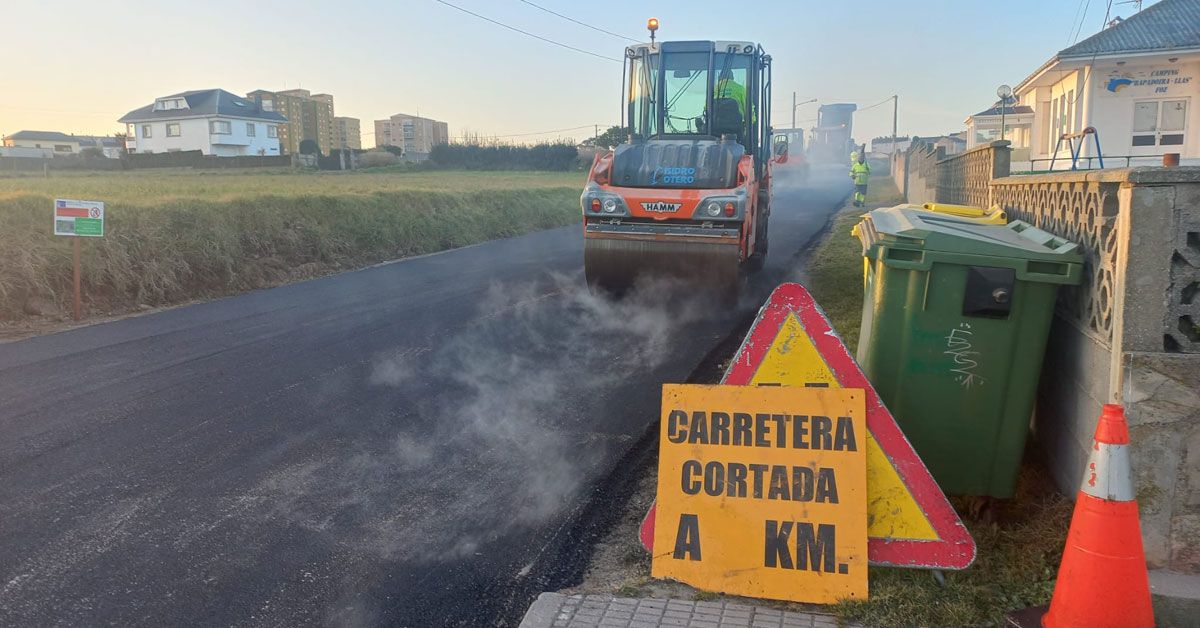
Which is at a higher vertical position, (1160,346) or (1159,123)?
(1159,123)

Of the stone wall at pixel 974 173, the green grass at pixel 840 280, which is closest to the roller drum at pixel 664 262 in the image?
the green grass at pixel 840 280

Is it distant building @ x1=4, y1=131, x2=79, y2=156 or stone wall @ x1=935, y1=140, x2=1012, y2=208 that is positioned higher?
distant building @ x1=4, y1=131, x2=79, y2=156

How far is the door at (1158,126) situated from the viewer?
22.4 metres

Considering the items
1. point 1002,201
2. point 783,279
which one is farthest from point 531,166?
point 1002,201

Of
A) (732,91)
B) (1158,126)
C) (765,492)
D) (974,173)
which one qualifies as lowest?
(765,492)

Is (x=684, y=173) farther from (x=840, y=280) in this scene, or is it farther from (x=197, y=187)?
(x=197, y=187)

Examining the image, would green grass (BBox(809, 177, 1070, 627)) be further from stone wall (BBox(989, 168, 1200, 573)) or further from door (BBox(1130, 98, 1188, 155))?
door (BBox(1130, 98, 1188, 155))

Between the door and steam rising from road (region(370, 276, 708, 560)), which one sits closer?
steam rising from road (region(370, 276, 708, 560))

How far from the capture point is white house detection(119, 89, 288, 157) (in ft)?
232

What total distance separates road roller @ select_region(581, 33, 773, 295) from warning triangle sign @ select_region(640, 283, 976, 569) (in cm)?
555

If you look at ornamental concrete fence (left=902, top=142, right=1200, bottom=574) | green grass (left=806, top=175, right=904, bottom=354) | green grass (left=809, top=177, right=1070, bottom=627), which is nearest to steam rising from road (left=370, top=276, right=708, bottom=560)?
green grass (left=806, top=175, right=904, bottom=354)

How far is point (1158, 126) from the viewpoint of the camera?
22672 millimetres

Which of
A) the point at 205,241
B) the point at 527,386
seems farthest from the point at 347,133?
the point at 527,386

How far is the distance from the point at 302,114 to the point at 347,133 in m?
14.6
